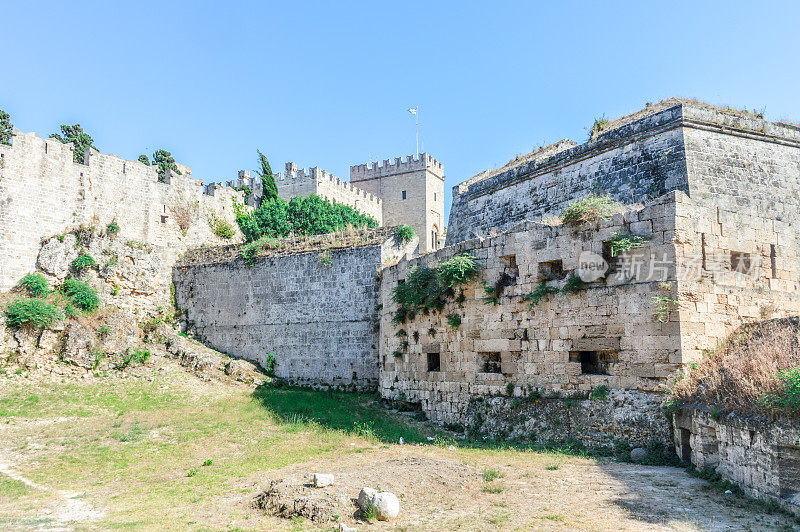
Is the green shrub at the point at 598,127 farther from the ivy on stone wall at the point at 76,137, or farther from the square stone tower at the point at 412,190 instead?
the ivy on stone wall at the point at 76,137

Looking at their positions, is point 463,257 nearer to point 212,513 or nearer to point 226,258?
point 212,513

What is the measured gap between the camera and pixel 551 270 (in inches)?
447

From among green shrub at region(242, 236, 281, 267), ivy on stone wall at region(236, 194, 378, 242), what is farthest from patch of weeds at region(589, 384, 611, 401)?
ivy on stone wall at region(236, 194, 378, 242)

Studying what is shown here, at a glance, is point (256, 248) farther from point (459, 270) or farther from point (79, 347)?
point (459, 270)

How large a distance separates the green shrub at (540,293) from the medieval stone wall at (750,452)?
3.20 metres

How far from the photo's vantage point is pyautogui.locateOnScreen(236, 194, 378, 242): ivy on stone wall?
2453cm

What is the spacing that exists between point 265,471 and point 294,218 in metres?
19.8

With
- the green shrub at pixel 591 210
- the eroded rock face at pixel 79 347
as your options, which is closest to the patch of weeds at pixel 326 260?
the eroded rock face at pixel 79 347

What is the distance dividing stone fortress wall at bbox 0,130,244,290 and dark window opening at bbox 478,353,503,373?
13325mm

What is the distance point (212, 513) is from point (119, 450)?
511 centimetres

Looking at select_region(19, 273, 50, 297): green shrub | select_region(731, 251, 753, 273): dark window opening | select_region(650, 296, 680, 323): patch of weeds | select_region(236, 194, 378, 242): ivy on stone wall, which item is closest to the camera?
select_region(650, 296, 680, 323): patch of weeds

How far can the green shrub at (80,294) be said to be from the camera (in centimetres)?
1717

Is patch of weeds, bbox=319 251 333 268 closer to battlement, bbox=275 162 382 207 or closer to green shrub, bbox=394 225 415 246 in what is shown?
green shrub, bbox=394 225 415 246

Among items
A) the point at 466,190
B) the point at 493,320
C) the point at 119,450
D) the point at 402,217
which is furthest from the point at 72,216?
the point at 402,217
